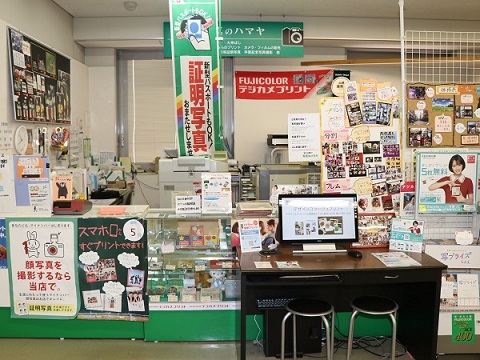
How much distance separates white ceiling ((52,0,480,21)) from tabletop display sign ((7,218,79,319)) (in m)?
3.34

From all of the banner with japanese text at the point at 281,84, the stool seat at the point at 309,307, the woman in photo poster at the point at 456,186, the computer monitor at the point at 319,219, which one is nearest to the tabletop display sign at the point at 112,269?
the computer monitor at the point at 319,219

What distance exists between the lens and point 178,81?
4000 millimetres

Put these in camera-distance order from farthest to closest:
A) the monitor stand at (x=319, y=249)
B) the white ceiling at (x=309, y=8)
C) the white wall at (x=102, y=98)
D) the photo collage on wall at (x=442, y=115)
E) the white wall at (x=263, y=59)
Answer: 1. the white wall at (x=102, y=98)
2. the white wall at (x=263, y=59)
3. the white ceiling at (x=309, y=8)
4. the photo collage on wall at (x=442, y=115)
5. the monitor stand at (x=319, y=249)

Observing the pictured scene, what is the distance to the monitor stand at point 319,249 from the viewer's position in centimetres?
283

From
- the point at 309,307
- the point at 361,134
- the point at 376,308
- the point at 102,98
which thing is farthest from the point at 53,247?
the point at 102,98

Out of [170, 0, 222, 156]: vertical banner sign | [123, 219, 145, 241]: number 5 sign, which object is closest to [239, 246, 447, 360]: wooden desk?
[123, 219, 145, 241]: number 5 sign

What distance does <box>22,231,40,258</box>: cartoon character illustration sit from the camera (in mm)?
2999

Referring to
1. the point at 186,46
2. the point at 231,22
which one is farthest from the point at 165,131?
the point at 186,46

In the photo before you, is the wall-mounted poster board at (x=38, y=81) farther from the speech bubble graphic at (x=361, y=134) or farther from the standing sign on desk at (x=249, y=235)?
the speech bubble graphic at (x=361, y=134)

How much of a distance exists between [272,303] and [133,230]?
3.40ft

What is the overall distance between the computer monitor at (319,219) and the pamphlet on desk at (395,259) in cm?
21

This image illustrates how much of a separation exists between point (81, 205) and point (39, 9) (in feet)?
9.24

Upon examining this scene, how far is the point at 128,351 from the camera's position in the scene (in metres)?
2.98

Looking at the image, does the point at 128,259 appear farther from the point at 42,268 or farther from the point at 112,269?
the point at 42,268
